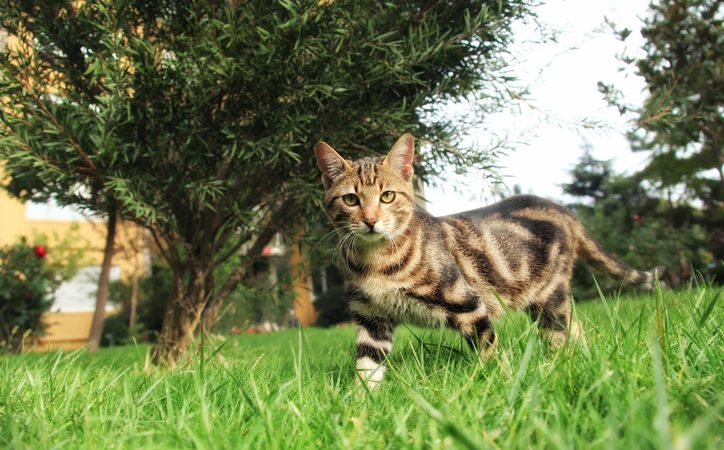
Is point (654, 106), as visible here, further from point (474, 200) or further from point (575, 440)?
point (575, 440)

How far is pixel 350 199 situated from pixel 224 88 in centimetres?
117

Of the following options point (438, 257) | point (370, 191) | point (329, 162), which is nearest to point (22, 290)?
point (329, 162)

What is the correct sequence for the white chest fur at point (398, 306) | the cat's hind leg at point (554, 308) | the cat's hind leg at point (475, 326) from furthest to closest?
the cat's hind leg at point (554, 308), the white chest fur at point (398, 306), the cat's hind leg at point (475, 326)

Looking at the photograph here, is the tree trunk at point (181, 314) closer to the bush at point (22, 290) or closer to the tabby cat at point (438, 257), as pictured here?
the tabby cat at point (438, 257)

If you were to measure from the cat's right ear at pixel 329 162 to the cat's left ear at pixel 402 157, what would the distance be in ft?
0.89

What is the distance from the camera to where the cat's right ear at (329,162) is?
3.12 m

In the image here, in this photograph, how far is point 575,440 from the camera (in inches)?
49.5

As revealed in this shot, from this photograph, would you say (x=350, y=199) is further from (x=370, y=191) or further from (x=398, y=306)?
(x=398, y=306)

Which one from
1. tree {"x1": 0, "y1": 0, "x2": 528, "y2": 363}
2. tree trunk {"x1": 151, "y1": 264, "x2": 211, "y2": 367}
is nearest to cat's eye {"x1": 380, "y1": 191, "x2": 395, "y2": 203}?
tree {"x1": 0, "y1": 0, "x2": 528, "y2": 363}

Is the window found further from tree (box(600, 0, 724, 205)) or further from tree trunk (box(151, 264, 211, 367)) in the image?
tree (box(600, 0, 724, 205))

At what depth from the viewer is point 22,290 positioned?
31.9 feet

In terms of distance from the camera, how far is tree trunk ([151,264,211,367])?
4.21 metres

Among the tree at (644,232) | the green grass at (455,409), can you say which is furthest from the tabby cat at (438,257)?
the tree at (644,232)

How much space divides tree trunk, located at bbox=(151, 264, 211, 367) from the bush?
6.77m
